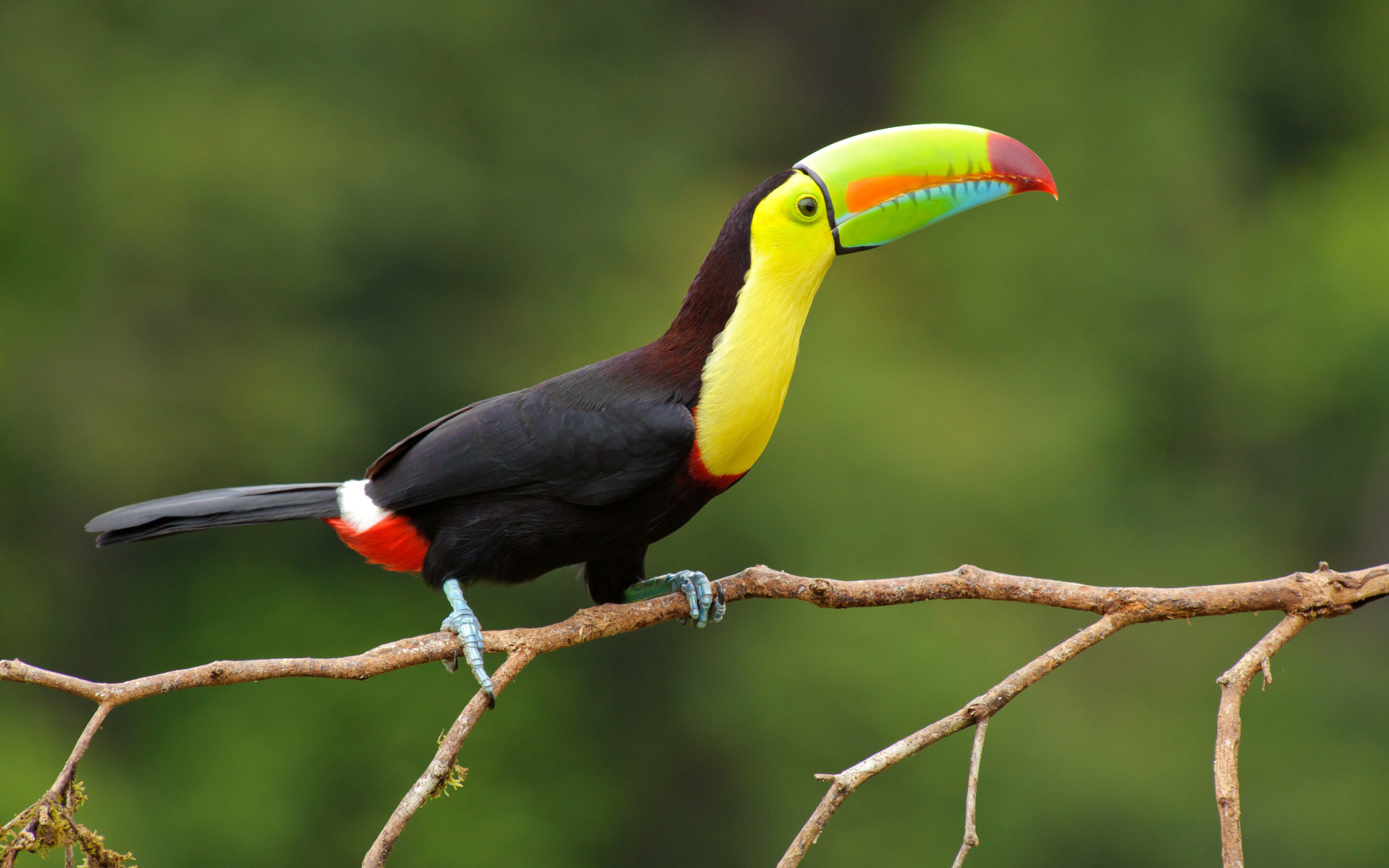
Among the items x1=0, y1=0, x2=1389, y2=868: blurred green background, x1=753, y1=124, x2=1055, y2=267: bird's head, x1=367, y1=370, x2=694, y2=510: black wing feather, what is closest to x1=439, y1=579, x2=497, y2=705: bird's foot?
x1=367, y1=370, x2=694, y2=510: black wing feather

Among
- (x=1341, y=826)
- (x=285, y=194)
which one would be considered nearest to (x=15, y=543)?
(x=285, y=194)

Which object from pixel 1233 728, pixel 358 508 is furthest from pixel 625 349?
pixel 1233 728

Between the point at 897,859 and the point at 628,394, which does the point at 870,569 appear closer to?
the point at 897,859

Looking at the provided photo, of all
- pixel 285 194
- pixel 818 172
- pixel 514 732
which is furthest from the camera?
pixel 514 732

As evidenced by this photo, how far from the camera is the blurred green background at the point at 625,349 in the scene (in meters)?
9.67

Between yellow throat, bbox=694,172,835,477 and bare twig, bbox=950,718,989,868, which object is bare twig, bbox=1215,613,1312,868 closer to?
bare twig, bbox=950,718,989,868

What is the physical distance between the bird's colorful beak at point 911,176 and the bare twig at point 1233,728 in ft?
3.27

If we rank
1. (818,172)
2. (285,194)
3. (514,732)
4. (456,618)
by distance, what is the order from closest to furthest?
(456,618) < (818,172) < (285,194) < (514,732)

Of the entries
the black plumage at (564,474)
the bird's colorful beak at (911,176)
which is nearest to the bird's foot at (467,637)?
the black plumage at (564,474)

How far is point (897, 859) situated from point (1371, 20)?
28.7 ft

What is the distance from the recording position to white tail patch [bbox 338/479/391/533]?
9.04 ft

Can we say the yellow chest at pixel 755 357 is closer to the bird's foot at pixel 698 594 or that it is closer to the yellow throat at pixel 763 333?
the yellow throat at pixel 763 333

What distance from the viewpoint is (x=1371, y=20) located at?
12406 millimetres

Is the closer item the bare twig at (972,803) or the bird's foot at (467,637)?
the bare twig at (972,803)
